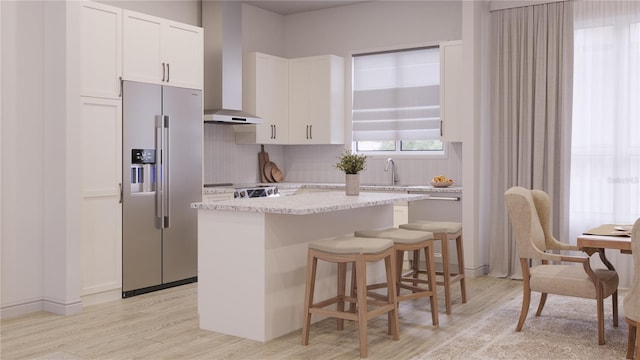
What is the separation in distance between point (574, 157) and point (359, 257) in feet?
10.3

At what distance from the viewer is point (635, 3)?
553 centimetres

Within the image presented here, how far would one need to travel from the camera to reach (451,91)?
6414 mm

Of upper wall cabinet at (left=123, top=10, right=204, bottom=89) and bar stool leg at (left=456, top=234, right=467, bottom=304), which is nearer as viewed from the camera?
bar stool leg at (left=456, top=234, right=467, bottom=304)

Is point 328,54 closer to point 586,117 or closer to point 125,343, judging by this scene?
point 586,117

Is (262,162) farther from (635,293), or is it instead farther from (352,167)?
(635,293)

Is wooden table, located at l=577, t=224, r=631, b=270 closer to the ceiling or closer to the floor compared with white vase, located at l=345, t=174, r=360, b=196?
closer to the floor

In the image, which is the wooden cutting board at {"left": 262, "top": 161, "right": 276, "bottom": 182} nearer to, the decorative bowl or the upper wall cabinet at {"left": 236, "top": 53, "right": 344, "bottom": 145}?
the upper wall cabinet at {"left": 236, "top": 53, "right": 344, "bottom": 145}

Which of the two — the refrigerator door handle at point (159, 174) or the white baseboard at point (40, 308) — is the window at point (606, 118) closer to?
the refrigerator door handle at point (159, 174)

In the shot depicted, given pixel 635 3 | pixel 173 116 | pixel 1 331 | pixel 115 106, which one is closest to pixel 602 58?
pixel 635 3

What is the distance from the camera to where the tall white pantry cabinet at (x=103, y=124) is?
492cm

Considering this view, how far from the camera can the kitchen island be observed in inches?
155

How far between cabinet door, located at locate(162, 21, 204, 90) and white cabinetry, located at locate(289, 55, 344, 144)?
1763 mm

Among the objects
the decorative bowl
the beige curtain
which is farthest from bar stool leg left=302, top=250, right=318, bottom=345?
the beige curtain

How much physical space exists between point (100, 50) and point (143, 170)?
103 centimetres
